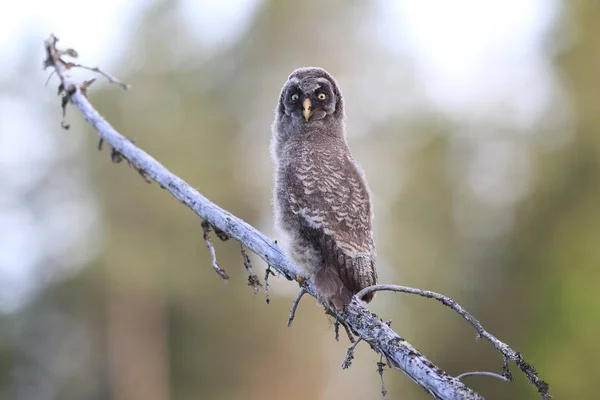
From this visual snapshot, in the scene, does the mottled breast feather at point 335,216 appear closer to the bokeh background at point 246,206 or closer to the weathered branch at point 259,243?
the weathered branch at point 259,243

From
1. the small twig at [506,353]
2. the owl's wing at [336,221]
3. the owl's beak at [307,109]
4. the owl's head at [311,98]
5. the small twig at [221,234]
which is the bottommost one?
the small twig at [221,234]

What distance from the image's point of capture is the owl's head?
12.4ft

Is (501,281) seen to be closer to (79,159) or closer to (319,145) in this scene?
(79,159)

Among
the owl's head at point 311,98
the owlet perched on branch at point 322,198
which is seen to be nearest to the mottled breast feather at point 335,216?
the owlet perched on branch at point 322,198

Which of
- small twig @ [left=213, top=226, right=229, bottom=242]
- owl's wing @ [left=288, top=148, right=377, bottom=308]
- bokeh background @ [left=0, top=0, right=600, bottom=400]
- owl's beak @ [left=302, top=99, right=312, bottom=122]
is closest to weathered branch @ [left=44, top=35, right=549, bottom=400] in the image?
small twig @ [left=213, top=226, right=229, bottom=242]

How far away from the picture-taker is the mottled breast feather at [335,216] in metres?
3.35

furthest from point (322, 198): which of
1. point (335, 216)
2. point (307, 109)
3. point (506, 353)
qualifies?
point (506, 353)

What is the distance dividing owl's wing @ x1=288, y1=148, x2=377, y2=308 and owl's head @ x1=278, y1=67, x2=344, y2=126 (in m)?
0.33

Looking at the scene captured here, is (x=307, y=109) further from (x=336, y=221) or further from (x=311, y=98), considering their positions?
(x=336, y=221)

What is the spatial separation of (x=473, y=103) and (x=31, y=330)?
1453 cm

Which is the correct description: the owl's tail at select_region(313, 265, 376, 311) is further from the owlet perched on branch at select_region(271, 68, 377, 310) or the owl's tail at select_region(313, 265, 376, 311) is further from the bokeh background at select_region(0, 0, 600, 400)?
the bokeh background at select_region(0, 0, 600, 400)

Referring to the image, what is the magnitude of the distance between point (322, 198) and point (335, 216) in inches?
4.7

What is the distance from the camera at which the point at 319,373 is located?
63.2 feet

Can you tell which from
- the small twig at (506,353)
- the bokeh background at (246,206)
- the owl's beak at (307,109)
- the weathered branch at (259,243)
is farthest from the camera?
the bokeh background at (246,206)
